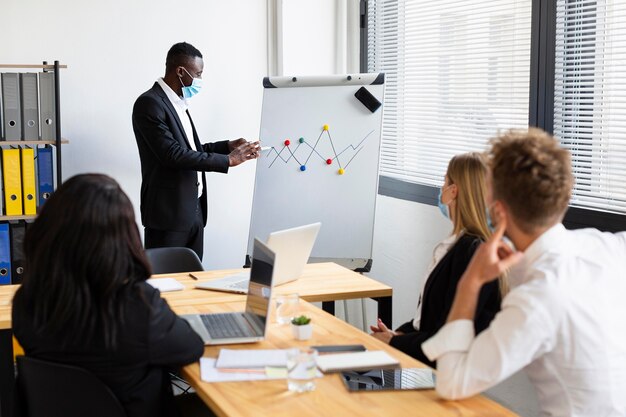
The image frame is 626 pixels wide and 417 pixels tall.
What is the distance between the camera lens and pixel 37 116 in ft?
13.6

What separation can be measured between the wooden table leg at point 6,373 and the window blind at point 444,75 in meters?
2.41

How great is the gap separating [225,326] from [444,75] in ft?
7.71

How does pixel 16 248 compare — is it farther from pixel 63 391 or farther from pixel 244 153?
pixel 63 391

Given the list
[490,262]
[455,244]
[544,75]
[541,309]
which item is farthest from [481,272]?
[544,75]

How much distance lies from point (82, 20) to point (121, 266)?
9.94 ft

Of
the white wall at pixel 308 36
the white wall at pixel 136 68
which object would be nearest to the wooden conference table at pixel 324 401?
the white wall at pixel 136 68

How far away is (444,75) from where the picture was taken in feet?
14.1

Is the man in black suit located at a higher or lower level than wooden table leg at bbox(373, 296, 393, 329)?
higher

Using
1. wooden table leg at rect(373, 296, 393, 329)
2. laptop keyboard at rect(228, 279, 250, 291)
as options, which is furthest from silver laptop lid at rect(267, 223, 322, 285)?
wooden table leg at rect(373, 296, 393, 329)

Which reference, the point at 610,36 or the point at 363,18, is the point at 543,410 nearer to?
the point at 610,36

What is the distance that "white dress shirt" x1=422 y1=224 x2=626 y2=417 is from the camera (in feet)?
Answer: 5.55

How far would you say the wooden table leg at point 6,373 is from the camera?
8.77 ft

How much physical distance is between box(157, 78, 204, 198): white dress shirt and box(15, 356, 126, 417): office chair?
2342 millimetres

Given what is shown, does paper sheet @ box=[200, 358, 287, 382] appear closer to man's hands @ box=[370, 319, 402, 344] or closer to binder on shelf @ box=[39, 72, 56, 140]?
man's hands @ box=[370, 319, 402, 344]
